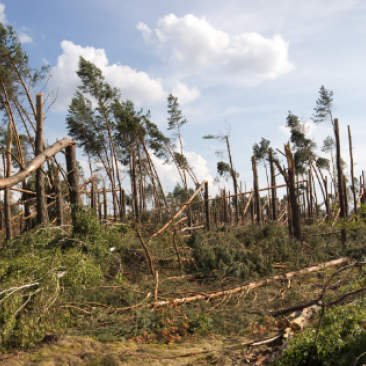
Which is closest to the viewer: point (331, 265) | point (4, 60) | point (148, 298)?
point (148, 298)

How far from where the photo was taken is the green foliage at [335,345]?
9.05 ft

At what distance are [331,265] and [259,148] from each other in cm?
1726

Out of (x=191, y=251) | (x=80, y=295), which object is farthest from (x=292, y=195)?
(x=80, y=295)

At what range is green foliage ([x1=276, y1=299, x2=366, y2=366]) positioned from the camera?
2.76 m

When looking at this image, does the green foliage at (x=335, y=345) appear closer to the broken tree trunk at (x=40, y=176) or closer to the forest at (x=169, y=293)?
the forest at (x=169, y=293)

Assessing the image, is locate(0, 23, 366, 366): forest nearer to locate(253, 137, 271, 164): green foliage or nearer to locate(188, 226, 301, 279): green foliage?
locate(188, 226, 301, 279): green foliage

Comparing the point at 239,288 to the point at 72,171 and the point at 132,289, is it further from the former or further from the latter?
the point at 72,171

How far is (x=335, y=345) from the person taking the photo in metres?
2.90

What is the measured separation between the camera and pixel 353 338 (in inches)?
112

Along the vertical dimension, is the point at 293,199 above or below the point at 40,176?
below

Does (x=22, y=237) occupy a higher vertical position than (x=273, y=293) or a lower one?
higher

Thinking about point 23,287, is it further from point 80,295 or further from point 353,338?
point 353,338

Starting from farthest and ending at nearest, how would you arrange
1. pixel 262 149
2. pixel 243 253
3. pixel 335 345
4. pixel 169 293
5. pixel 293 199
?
pixel 262 149 → pixel 293 199 → pixel 243 253 → pixel 169 293 → pixel 335 345

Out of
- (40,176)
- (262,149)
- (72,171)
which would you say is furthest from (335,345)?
(262,149)
